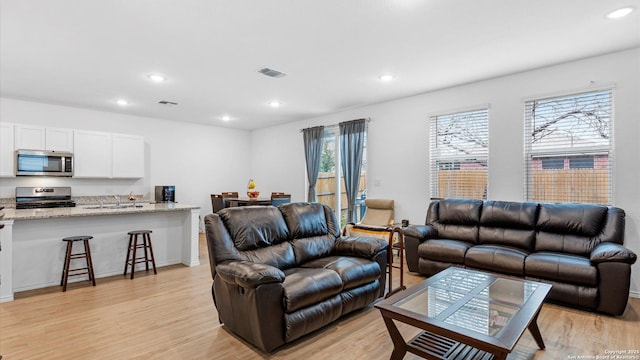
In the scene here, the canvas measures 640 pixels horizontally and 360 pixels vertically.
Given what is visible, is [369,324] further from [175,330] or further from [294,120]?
[294,120]

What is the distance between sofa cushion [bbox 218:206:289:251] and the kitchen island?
2041mm

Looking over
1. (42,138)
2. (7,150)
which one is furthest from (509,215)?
(7,150)

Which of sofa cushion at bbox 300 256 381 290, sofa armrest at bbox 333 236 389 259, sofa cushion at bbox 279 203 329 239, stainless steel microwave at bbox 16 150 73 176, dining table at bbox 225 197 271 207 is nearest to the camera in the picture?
Result: sofa cushion at bbox 300 256 381 290

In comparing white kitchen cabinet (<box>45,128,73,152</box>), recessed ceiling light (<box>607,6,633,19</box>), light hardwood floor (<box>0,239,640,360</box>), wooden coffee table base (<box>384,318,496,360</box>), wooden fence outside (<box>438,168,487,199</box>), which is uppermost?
recessed ceiling light (<box>607,6,633,19</box>)

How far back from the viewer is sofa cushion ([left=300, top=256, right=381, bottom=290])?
2.85 m

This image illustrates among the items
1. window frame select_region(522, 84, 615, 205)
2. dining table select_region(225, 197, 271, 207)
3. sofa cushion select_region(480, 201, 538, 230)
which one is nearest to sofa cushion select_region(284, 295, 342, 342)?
sofa cushion select_region(480, 201, 538, 230)

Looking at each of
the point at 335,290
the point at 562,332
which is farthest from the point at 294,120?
the point at 562,332

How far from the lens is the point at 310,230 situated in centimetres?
349

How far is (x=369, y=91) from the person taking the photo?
16.7 ft

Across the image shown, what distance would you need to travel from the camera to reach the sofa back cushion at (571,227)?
137 inches

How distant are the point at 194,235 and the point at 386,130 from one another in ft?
12.0

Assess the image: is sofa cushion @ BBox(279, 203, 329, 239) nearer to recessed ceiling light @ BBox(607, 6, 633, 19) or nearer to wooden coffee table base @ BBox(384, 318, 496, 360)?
wooden coffee table base @ BBox(384, 318, 496, 360)

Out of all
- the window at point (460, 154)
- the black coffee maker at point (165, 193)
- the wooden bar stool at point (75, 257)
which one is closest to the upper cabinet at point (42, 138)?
the black coffee maker at point (165, 193)

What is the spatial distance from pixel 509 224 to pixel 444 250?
2.92 ft
